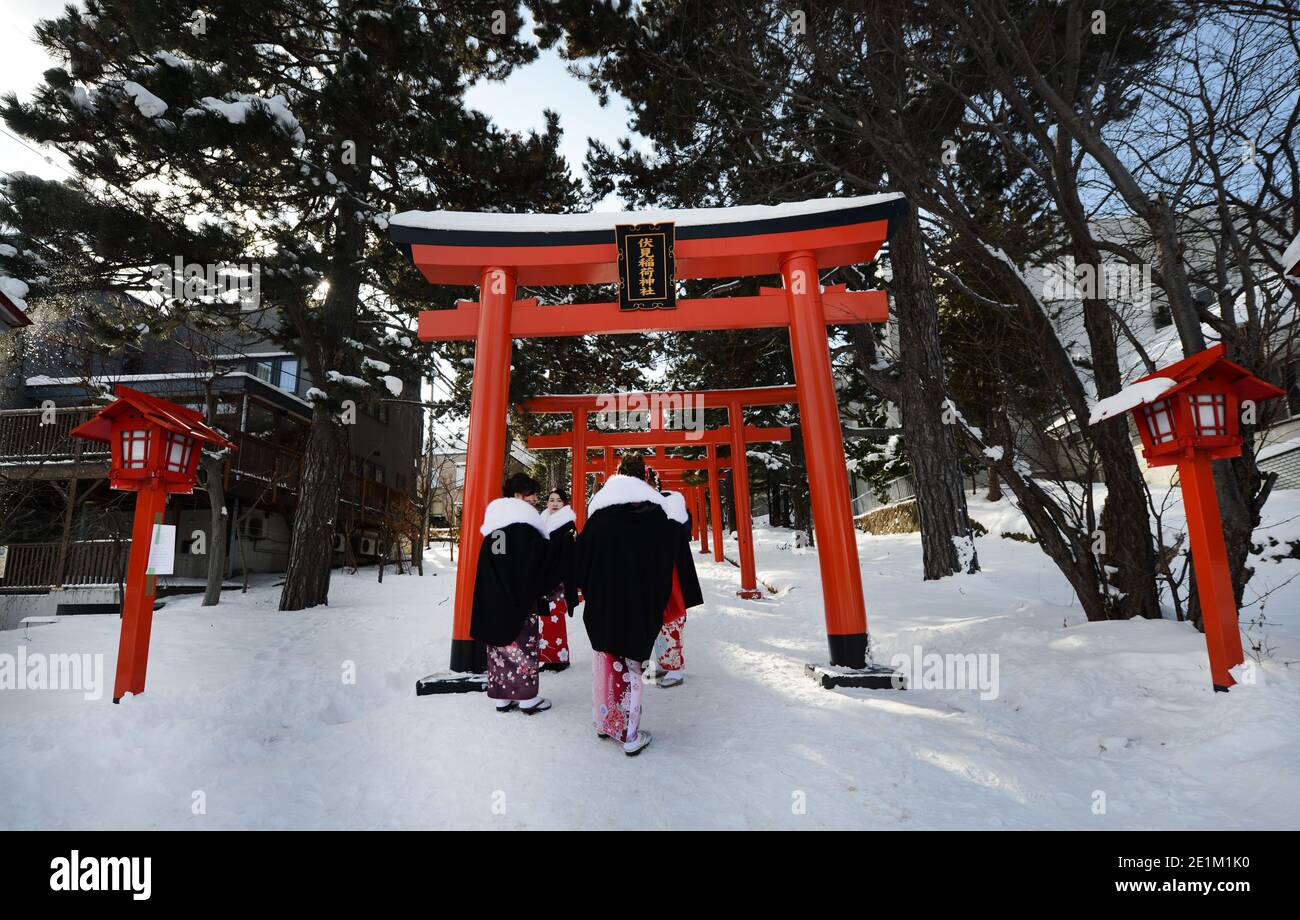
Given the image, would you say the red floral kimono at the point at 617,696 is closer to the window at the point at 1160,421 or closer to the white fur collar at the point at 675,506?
the white fur collar at the point at 675,506

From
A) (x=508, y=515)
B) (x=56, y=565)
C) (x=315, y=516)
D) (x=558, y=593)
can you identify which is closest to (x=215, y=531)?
(x=315, y=516)

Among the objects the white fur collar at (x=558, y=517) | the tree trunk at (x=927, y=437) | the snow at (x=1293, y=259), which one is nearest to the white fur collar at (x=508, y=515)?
the white fur collar at (x=558, y=517)

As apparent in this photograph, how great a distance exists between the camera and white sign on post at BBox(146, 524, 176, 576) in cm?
484

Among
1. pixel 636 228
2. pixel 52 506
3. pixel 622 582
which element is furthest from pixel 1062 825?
pixel 52 506

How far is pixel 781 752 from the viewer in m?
3.75

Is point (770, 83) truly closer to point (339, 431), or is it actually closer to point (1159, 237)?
point (1159, 237)

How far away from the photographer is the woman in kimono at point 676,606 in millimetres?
5078

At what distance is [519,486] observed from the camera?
5.04 meters

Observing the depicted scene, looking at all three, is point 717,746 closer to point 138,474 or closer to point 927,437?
point 138,474

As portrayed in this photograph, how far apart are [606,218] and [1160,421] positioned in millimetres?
4675

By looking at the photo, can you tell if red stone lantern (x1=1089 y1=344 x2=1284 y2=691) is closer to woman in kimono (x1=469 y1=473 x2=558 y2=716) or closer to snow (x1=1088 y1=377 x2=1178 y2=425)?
snow (x1=1088 y1=377 x2=1178 y2=425)

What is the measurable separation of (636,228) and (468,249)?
1.59 m

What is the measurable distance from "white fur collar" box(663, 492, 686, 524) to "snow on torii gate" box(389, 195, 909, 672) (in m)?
1.18

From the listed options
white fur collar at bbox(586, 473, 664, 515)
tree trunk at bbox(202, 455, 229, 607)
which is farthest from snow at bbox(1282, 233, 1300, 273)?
tree trunk at bbox(202, 455, 229, 607)
